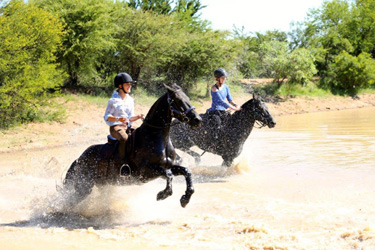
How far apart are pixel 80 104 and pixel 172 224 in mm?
21026

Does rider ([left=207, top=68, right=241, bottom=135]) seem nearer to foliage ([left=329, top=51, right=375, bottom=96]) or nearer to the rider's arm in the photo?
the rider's arm

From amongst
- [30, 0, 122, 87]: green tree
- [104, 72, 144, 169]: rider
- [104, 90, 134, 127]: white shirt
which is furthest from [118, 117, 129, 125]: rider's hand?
[30, 0, 122, 87]: green tree

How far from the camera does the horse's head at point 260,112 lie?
11219 mm

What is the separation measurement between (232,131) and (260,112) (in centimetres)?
94

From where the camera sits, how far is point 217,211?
8430 millimetres

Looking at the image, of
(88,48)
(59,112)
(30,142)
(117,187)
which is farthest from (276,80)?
(117,187)

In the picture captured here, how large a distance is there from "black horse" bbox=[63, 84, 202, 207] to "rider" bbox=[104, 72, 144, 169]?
0.47 ft

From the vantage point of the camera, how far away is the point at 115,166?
8039 millimetres

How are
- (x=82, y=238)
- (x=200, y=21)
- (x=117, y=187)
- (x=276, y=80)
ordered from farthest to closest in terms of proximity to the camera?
1. (x=200, y=21)
2. (x=276, y=80)
3. (x=117, y=187)
4. (x=82, y=238)

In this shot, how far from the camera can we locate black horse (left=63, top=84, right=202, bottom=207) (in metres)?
7.36

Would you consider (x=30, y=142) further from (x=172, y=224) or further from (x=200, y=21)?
(x=200, y=21)

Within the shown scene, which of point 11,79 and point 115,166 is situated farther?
point 11,79

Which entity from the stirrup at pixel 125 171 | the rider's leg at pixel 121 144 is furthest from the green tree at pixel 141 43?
the stirrup at pixel 125 171

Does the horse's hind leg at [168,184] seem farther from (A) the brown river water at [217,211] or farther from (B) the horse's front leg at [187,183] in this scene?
(A) the brown river water at [217,211]
